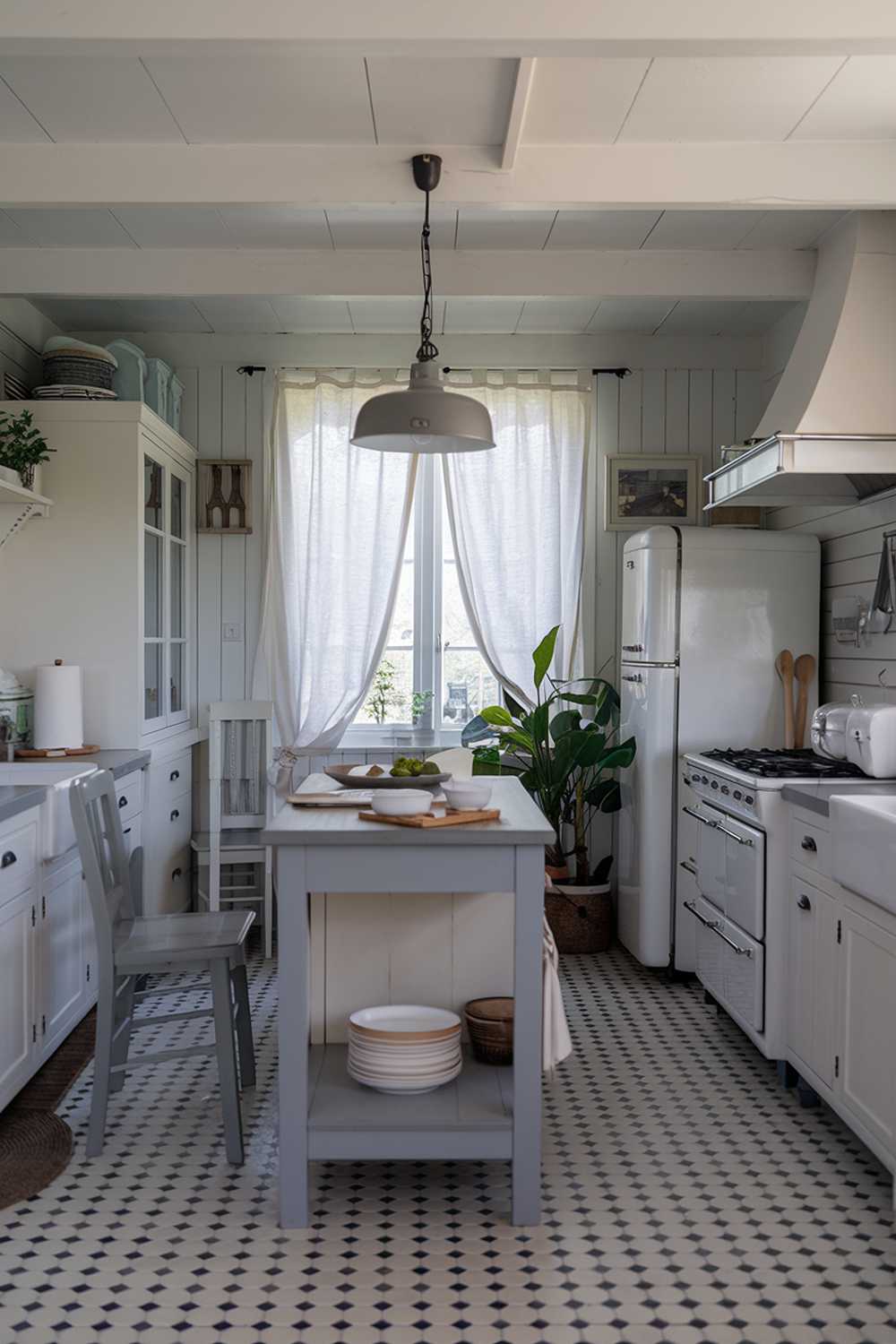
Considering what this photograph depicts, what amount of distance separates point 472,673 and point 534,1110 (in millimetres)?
2891

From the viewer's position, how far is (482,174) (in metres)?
3.15

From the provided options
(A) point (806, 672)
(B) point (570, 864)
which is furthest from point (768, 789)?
(B) point (570, 864)

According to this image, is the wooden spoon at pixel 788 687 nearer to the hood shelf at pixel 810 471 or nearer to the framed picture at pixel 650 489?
the hood shelf at pixel 810 471

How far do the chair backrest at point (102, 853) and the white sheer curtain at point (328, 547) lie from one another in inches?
74.6

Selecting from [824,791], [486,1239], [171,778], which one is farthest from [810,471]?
Answer: [171,778]

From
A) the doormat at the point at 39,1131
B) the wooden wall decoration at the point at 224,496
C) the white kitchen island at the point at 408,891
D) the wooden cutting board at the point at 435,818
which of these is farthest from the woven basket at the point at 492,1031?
the wooden wall decoration at the point at 224,496

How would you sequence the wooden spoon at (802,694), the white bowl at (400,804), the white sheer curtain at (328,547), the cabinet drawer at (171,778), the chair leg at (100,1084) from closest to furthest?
the white bowl at (400,804), the chair leg at (100,1084), the wooden spoon at (802,694), the cabinet drawer at (171,778), the white sheer curtain at (328,547)

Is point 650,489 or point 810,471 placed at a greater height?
point 650,489

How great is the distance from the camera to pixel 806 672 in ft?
14.5

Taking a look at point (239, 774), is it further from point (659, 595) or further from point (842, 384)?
point (842, 384)

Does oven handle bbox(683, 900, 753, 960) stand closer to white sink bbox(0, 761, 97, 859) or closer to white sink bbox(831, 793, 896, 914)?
white sink bbox(831, 793, 896, 914)

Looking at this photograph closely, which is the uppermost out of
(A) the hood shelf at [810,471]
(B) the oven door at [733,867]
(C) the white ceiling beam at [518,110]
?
(C) the white ceiling beam at [518,110]

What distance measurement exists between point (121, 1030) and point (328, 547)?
8.41 ft

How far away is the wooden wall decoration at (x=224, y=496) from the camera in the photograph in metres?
5.19
